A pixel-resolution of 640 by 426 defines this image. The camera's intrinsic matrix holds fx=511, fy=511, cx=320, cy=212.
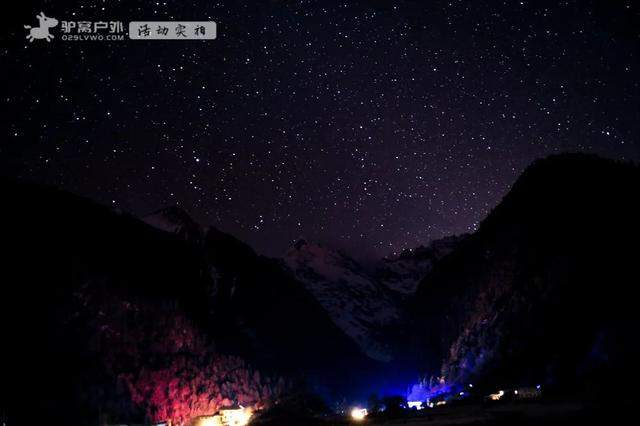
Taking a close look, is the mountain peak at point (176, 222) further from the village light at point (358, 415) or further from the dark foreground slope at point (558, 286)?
the dark foreground slope at point (558, 286)

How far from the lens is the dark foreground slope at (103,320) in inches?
2203

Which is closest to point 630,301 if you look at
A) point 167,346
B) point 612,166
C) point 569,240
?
point 569,240

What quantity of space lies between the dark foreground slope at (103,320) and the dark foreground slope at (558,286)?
131 ft

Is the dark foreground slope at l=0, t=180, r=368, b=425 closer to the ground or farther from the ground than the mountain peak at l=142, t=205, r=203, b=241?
closer to the ground

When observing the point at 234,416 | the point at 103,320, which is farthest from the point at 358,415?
the point at 103,320

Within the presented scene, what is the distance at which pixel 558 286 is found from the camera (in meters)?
57.2

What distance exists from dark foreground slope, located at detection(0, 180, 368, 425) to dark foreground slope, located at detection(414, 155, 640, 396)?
3989cm

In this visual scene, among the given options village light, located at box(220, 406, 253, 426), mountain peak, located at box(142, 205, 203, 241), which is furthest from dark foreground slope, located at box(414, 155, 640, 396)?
mountain peak, located at box(142, 205, 203, 241)

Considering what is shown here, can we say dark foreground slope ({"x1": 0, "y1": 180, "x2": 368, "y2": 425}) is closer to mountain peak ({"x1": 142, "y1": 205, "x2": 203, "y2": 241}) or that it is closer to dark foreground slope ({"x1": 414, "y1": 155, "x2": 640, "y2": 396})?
mountain peak ({"x1": 142, "y1": 205, "x2": 203, "y2": 241})

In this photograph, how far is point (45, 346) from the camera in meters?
57.2

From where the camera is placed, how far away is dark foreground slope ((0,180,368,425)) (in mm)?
55969

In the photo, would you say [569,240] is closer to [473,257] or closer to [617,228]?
[617,228]

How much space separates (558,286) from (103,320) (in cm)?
5444

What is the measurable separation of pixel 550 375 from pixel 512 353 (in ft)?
33.2
